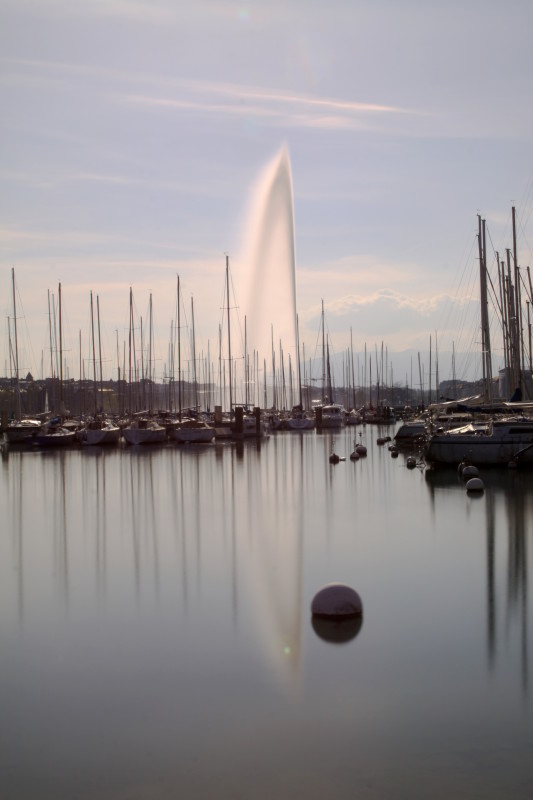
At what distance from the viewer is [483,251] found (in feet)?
185

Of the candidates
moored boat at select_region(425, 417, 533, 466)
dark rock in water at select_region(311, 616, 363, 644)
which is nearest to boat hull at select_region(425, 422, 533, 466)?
moored boat at select_region(425, 417, 533, 466)

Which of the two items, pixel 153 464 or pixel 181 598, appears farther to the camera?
pixel 153 464

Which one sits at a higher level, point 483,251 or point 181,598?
point 483,251

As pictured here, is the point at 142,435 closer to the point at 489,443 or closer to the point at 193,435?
the point at 193,435

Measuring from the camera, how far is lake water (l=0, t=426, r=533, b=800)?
11.0 m

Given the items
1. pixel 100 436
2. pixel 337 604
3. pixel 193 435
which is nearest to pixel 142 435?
pixel 100 436

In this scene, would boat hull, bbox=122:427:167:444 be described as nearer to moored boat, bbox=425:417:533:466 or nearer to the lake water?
moored boat, bbox=425:417:533:466

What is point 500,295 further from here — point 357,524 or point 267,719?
point 267,719

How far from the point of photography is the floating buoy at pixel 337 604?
1786cm

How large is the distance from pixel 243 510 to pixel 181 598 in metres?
15.0

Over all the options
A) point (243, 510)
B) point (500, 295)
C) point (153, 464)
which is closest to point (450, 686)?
point (243, 510)

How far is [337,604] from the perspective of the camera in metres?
17.9

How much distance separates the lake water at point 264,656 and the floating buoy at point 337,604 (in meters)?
0.35

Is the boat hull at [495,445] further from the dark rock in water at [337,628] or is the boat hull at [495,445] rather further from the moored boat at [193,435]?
the moored boat at [193,435]
